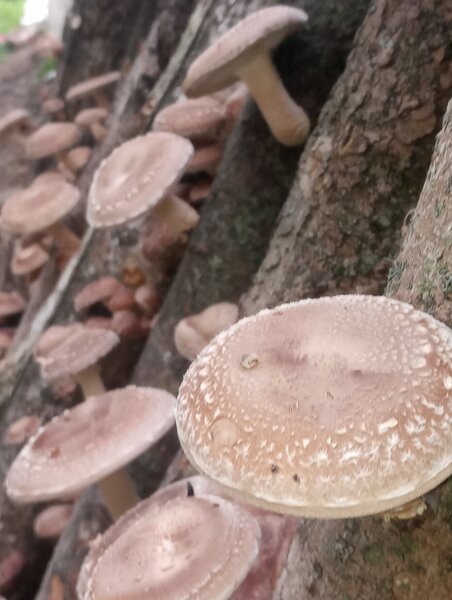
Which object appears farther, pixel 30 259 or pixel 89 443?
pixel 30 259

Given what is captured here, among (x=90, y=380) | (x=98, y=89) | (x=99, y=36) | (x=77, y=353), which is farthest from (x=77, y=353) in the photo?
(x=99, y=36)

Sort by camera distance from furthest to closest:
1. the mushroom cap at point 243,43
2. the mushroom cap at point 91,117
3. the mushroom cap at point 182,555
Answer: the mushroom cap at point 91,117
the mushroom cap at point 243,43
the mushroom cap at point 182,555

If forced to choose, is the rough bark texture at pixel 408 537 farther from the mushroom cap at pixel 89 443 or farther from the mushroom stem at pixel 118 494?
the mushroom stem at pixel 118 494

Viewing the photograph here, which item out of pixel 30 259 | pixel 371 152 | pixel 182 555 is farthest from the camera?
pixel 30 259

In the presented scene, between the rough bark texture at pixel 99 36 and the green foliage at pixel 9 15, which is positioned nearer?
the rough bark texture at pixel 99 36

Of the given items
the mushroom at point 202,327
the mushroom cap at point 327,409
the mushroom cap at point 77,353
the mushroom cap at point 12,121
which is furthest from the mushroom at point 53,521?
the mushroom cap at point 12,121

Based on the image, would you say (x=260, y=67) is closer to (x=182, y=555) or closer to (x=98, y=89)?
(x=182, y=555)

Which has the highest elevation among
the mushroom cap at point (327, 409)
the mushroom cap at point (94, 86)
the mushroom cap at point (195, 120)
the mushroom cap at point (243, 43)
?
the mushroom cap at point (243, 43)
